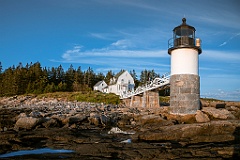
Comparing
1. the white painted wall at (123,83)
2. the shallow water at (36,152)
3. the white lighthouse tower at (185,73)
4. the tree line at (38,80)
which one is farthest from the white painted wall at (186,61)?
the tree line at (38,80)

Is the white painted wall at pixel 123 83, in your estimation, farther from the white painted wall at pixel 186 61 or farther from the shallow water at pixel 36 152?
the shallow water at pixel 36 152

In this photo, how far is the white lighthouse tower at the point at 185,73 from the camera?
1445 centimetres

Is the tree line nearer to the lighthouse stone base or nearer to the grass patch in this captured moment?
the grass patch

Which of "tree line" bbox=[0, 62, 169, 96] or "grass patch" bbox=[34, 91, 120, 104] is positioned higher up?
"tree line" bbox=[0, 62, 169, 96]

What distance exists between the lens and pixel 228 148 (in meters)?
6.38

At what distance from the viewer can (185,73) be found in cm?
1465

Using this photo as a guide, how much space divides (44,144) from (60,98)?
3607 cm

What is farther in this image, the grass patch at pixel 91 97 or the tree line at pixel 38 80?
the tree line at pixel 38 80

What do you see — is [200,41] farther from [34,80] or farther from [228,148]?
[34,80]

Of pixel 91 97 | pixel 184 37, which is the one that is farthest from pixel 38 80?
pixel 184 37

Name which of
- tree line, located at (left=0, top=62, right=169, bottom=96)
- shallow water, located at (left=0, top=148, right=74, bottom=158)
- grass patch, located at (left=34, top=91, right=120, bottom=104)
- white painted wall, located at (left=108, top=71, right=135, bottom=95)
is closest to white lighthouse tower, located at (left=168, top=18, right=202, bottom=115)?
shallow water, located at (left=0, top=148, right=74, bottom=158)

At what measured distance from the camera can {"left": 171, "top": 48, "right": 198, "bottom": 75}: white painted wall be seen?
14.7 m

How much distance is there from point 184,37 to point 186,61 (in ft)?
5.57

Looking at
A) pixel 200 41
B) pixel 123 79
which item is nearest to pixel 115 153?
pixel 200 41
